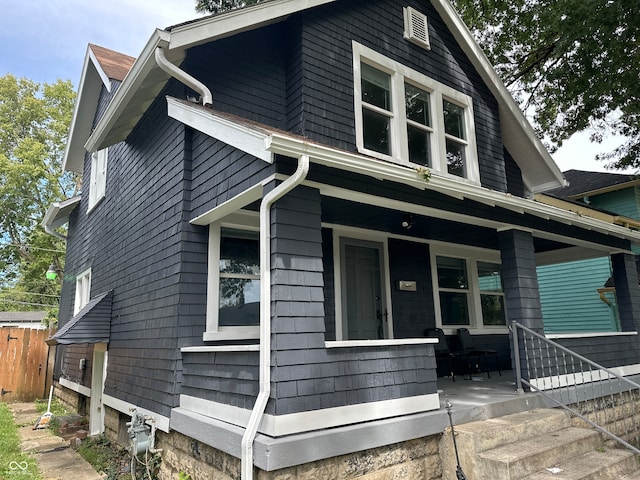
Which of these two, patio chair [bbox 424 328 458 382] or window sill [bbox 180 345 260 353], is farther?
patio chair [bbox 424 328 458 382]

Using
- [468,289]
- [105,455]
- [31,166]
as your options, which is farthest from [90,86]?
[31,166]

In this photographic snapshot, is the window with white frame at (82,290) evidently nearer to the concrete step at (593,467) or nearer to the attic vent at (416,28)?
the attic vent at (416,28)

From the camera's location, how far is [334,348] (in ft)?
11.9

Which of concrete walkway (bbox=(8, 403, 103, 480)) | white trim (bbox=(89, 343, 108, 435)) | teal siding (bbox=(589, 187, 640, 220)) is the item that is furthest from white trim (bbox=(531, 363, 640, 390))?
teal siding (bbox=(589, 187, 640, 220))

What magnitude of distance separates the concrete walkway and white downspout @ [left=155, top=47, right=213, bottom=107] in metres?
4.43

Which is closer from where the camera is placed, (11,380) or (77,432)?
(77,432)

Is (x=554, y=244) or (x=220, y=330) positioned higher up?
(x=554, y=244)

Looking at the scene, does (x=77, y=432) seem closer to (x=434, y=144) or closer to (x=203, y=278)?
(x=203, y=278)

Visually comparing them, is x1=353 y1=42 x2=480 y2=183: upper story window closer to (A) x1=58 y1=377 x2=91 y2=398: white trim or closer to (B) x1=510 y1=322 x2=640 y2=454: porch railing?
(B) x1=510 y1=322 x2=640 y2=454: porch railing

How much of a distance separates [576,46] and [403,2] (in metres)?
5.66

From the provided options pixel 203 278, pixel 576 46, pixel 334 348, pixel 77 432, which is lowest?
pixel 77 432

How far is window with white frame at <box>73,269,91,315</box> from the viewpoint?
348 inches

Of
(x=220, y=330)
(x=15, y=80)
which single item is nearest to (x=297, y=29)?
(x=220, y=330)

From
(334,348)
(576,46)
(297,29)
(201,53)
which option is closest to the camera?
(334,348)
